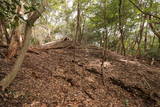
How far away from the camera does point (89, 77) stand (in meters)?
5.60

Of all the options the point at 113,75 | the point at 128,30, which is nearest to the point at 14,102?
the point at 113,75

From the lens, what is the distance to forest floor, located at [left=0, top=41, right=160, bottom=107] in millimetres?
4031

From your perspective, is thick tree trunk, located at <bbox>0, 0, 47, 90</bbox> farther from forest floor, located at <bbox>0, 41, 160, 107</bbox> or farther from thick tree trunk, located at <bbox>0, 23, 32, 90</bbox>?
forest floor, located at <bbox>0, 41, 160, 107</bbox>

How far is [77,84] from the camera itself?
5059mm

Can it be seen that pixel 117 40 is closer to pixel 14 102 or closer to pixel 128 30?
pixel 128 30

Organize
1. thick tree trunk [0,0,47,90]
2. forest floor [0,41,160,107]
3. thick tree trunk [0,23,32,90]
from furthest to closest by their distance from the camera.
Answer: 1. forest floor [0,41,160,107]
2. thick tree trunk [0,23,32,90]
3. thick tree trunk [0,0,47,90]

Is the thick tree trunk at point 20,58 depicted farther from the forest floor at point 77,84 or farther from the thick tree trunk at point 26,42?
the forest floor at point 77,84

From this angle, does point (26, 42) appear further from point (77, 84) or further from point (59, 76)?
point (77, 84)

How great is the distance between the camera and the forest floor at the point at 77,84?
403 centimetres

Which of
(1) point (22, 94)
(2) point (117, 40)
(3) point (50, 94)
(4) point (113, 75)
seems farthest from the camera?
(2) point (117, 40)

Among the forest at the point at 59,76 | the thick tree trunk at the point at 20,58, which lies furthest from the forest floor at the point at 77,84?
the thick tree trunk at the point at 20,58

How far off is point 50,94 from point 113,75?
2.84m

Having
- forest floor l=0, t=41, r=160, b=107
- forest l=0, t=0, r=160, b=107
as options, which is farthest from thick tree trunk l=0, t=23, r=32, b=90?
forest floor l=0, t=41, r=160, b=107

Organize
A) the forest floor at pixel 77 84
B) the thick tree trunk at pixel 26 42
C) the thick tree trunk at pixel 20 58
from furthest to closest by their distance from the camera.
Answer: the forest floor at pixel 77 84 → the thick tree trunk at pixel 20 58 → the thick tree trunk at pixel 26 42
